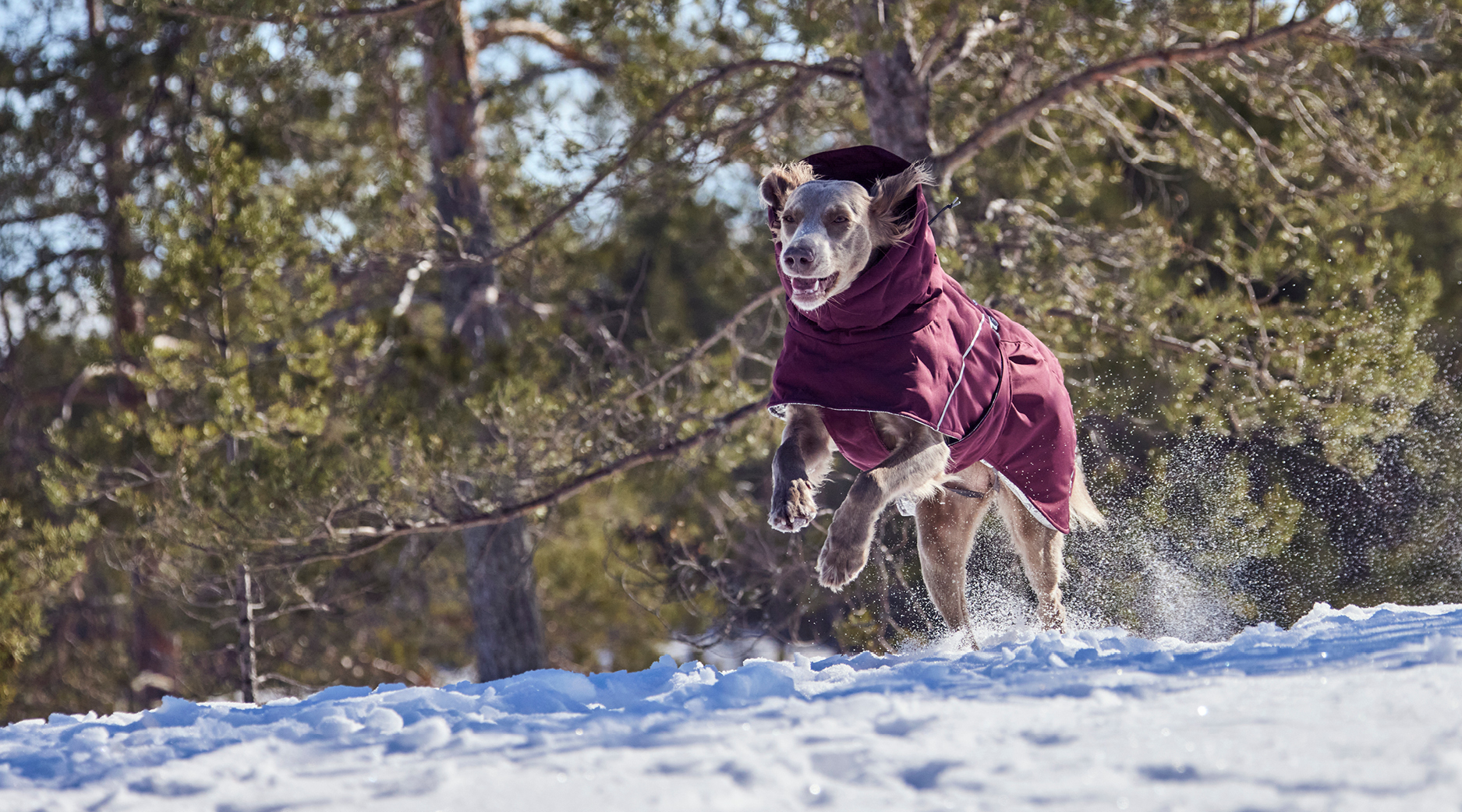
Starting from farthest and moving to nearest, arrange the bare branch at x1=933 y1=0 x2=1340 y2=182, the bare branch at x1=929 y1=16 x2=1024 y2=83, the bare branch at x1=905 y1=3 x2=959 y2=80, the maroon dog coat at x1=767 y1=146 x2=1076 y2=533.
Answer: the bare branch at x1=929 y1=16 x2=1024 y2=83
the bare branch at x1=905 y1=3 x2=959 y2=80
the bare branch at x1=933 y1=0 x2=1340 y2=182
the maroon dog coat at x1=767 y1=146 x2=1076 y2=533

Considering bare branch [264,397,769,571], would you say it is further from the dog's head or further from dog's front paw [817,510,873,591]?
dog's front paw [817,510,873,591]

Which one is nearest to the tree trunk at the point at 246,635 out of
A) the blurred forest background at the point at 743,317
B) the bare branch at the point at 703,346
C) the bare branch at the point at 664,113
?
the blurred forest background at the point at 743,317

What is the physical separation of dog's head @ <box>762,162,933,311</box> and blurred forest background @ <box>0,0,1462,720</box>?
199 cm

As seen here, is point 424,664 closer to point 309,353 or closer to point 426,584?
point 426,584

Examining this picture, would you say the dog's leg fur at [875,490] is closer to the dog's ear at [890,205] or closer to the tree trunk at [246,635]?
the dog's ear at [890,205]

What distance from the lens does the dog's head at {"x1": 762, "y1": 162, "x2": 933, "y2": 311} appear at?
330 centimetres

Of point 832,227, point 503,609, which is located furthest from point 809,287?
point 503,609

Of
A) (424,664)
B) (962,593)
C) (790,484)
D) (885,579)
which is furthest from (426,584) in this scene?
(790,484)

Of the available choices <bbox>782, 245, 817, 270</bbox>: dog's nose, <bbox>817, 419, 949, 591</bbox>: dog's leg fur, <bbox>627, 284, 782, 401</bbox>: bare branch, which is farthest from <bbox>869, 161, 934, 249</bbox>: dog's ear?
<bbox>627, 284, 782, 401</bbox>: bare branch

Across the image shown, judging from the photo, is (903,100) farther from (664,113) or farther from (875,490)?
(875,490)

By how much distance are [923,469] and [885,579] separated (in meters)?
2.56

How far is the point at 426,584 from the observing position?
1176 cm

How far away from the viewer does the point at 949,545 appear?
14.2 feet

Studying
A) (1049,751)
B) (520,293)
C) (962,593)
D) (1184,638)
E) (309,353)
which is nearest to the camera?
(1049,751)
